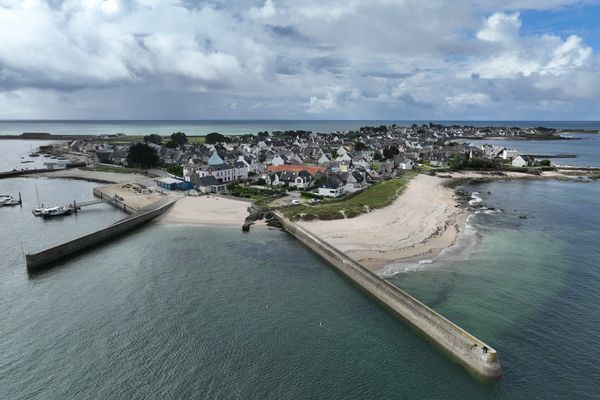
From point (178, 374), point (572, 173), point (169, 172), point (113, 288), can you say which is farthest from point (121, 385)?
point (572, 173)

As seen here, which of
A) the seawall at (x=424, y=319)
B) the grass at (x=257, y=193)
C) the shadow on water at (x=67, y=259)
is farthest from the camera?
the grass at (x=257, y=193)

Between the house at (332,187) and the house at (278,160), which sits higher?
the house at (278,160)

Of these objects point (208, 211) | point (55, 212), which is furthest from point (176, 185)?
point (55, 212)

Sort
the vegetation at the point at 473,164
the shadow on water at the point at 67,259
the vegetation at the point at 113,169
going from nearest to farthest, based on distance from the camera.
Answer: the shadow on water at the point at 67,259
the vegetation at the point at 113,169
the vegetation at the point at 473,164

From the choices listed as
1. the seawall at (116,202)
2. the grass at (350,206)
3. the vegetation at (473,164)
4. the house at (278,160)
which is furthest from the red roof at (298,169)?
the vegetation at (473,164)

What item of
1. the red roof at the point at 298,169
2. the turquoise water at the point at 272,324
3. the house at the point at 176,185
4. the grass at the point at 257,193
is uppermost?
the red roof at the point at 298,169

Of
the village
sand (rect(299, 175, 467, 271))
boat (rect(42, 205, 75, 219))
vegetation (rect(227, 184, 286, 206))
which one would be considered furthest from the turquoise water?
the village

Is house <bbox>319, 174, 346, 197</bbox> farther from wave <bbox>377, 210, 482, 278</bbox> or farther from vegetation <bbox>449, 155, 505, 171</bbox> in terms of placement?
vegetation <bbox>449, 155, 505, 171</bbox>

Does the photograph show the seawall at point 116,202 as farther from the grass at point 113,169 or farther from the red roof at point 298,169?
the red roof at point 298,169
